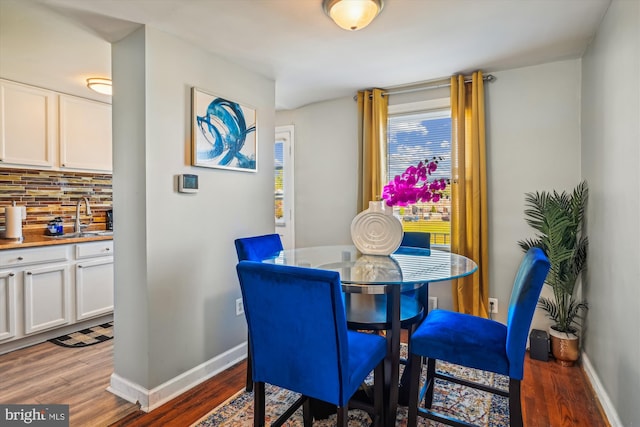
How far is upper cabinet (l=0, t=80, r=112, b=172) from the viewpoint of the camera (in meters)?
2.98

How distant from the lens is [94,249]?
330 cm

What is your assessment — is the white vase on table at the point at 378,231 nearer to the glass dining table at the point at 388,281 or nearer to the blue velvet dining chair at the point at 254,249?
the glass dining table at the point at 388,281

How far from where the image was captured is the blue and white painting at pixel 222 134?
234cm

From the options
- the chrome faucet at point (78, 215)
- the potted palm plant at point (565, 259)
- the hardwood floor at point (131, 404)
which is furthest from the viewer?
the chrome faucet at point (78, 215)

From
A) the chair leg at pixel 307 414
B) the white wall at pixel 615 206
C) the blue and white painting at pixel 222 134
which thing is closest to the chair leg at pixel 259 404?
the chair leg at pixel 307 414

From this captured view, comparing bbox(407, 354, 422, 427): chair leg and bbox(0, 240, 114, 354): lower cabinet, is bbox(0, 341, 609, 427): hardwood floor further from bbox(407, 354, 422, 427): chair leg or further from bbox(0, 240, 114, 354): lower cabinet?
bbox(407, 354, 422, 427): chair leg

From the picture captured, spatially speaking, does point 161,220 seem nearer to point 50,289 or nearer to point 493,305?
point 50,289

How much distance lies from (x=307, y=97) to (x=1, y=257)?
2943 mm

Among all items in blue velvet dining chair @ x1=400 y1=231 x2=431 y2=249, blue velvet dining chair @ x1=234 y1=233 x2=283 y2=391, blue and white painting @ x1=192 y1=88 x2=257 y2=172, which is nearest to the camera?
blue velvet dining chair @ x1=234 y1=233 x2=283 y2=391

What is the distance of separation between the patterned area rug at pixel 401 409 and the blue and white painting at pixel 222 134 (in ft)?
5.00

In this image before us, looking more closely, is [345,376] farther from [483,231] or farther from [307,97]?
[307,97]

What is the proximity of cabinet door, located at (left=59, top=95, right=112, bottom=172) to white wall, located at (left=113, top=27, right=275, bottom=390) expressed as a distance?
160 cm

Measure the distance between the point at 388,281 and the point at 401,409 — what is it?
0.92 m

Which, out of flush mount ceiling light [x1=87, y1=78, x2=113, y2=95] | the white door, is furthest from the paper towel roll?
the white door
